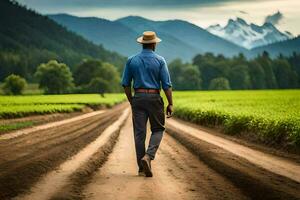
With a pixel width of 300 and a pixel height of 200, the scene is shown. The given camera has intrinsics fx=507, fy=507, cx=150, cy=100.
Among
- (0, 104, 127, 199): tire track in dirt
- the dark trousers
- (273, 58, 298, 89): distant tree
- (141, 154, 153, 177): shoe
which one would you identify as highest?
(273, 58, 298, 89): distant tree

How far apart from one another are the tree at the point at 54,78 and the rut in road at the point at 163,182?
110985mm

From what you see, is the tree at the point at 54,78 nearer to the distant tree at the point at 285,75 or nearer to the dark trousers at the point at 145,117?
the distant tree at the point at 285,75

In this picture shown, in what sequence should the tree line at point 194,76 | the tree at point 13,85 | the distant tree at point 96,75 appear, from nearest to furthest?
1. the tree at point 13,85
2. the tree line at point 194,76
3. the distant tree at point 96,75

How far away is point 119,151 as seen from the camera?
13328 mm

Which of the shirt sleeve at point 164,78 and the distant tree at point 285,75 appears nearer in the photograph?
the shirt sleeve at point 164,78

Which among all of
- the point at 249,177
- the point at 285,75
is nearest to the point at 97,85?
the point at 285,75

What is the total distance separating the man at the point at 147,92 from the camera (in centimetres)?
962

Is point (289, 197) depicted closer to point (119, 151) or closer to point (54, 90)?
point (119, 151)

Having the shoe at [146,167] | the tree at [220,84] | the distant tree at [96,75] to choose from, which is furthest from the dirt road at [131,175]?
the tree at [220,84]

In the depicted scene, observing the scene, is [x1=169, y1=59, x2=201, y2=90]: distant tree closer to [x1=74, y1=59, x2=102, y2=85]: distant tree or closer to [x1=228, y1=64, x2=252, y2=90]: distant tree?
[x1=228, y1=64, x2=252, y2=90]: distant tree

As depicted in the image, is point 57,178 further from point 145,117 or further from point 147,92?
point 147,92

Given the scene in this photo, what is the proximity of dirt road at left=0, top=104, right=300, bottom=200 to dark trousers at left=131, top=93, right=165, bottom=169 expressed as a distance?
494 millimetres

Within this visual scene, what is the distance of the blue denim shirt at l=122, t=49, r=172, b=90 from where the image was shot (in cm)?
969

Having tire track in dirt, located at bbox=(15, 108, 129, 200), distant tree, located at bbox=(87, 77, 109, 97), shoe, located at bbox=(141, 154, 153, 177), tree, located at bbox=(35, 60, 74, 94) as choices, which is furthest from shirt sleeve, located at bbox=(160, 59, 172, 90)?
distant tree, located at bbox=(87, 77, 109, 97)
